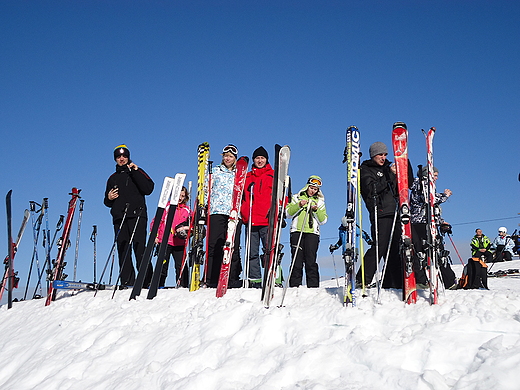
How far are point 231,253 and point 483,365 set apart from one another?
3380mm

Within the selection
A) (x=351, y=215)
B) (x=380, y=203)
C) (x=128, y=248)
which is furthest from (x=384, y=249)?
(x=128, y=248)

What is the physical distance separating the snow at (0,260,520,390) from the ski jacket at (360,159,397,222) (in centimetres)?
87

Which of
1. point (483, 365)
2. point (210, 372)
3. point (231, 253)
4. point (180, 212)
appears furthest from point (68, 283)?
point (483, 365)

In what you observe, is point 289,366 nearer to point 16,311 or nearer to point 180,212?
point 180,212

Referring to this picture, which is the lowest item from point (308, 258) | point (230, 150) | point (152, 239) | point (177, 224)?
point (308, 258)

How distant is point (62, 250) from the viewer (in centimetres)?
712

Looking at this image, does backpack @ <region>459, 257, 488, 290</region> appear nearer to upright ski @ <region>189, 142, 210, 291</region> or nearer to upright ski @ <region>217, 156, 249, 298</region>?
upright ski @ <region>217, 156, 249, 298</region>

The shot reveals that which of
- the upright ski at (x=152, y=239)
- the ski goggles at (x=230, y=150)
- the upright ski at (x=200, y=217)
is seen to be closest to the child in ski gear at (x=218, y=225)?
the upright ski at (x=200, y=217)

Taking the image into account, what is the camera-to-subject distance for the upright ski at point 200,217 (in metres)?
5.94

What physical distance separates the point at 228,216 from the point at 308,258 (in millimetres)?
1282

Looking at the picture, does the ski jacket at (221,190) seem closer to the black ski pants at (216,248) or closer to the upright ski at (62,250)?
the black ski pants at (216,248)

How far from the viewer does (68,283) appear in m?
6.82

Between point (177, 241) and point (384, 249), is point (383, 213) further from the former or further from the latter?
point (177, 241)

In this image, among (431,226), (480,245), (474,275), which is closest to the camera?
(431,226)
